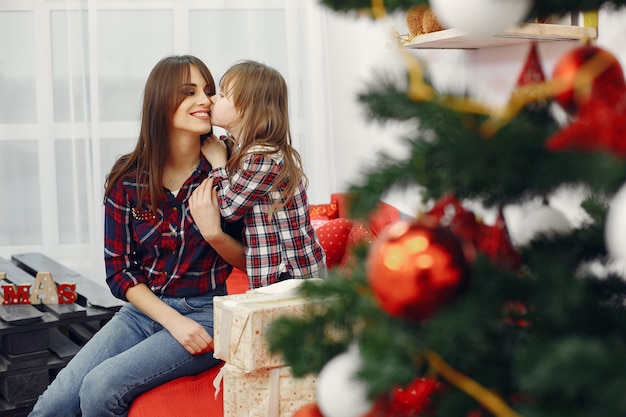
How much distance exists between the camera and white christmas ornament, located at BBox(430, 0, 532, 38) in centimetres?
68

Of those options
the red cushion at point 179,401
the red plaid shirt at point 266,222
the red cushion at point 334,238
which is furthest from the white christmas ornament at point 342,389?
the red cushion at point 334,238

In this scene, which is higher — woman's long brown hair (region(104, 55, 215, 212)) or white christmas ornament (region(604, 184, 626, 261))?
woman's long brown hair (region(104, 55, 215, 212))

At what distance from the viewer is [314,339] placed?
77 centimetres

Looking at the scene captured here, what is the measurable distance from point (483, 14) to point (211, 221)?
1.44 m

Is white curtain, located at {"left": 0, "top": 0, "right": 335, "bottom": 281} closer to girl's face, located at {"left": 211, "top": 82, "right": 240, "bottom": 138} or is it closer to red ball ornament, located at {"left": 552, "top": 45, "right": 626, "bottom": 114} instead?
girl's face, located at {"left": 211, "top": 82, "right": 240, "bottom": 138}

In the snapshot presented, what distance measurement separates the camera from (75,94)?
4328mm

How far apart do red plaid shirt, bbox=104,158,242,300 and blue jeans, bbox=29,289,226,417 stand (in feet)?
0.15

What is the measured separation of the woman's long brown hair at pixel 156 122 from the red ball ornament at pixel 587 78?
1.52 metres

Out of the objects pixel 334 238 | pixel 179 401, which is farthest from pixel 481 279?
pixel 334 238

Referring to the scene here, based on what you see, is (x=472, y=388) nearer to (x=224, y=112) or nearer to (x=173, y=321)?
(x=173, y=321)

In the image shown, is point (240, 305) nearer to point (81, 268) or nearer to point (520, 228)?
point (520, 228)

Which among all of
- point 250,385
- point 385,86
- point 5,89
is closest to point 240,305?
point 250,385

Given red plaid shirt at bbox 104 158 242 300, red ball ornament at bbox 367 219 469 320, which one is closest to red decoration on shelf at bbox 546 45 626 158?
red ball ornament at bbox 367 219 469 320

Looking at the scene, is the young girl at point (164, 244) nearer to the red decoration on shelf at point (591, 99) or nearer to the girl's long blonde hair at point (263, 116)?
the girl's long blonde hair at point (263, 116)
